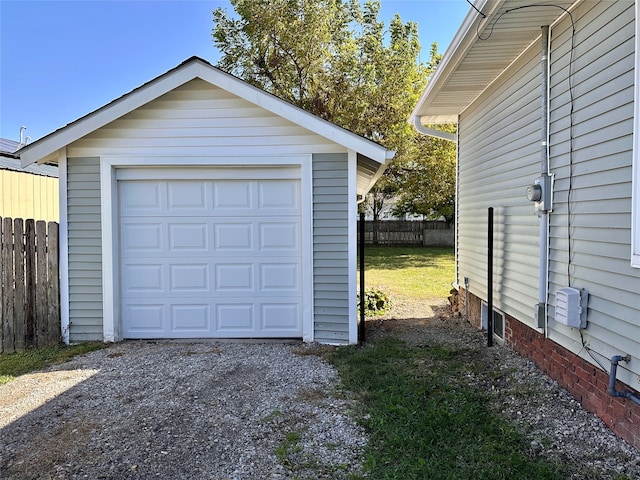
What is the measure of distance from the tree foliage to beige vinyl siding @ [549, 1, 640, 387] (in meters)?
11.0

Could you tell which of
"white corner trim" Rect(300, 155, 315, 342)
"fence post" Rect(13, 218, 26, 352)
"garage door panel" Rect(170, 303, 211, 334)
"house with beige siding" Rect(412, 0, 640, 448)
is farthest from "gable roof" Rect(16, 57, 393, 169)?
"garage door panel" Rect(170, 303, 211, 334)

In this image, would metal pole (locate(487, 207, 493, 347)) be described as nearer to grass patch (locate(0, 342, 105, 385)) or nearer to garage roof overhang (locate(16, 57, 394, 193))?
garage roof overhang (locate(16, 57, 394, 193))

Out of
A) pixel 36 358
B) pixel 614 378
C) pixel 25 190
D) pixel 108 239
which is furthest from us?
pixel 25 190

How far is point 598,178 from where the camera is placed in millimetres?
3357

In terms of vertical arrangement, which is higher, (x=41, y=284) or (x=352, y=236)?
(x=352, y=236)

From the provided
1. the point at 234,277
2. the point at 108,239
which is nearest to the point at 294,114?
the point at 234,277

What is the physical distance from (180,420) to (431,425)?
195cm

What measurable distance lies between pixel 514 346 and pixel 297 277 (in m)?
2.77

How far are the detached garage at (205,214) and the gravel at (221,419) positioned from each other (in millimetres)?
724

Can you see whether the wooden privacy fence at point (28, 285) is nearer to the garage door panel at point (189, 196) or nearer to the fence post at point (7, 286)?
the fence post at point (7, 286)

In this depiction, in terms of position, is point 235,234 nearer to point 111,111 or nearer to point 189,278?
point 189,278

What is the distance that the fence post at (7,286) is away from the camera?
210 inches

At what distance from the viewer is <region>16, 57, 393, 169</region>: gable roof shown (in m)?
5.40

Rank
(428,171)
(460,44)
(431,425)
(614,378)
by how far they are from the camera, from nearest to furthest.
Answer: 1. (614,378)
2. (431,425)
3. (460,44)
4. (428,171)
